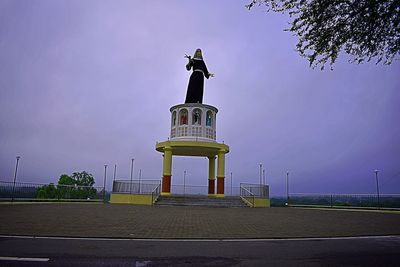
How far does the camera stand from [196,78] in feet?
110

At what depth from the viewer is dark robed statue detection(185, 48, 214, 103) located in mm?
33188

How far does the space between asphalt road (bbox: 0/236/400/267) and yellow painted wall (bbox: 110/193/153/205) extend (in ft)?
65.0

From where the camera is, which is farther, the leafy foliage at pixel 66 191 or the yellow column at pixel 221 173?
the yellow column at pixel 221 173

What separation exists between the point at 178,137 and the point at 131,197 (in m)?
7.07

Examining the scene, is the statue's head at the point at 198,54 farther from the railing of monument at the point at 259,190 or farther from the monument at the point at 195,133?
the railing of monument at the point at 259,190

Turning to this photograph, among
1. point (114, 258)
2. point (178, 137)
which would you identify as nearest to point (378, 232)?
point (114, 258)

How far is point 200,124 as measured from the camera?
3136 centimetres

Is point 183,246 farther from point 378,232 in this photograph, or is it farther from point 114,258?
point 378,232

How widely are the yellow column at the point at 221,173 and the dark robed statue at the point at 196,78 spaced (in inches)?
240

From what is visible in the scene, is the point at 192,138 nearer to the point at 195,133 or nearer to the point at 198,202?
the point at 195,133

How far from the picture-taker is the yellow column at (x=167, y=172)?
97.4 ft

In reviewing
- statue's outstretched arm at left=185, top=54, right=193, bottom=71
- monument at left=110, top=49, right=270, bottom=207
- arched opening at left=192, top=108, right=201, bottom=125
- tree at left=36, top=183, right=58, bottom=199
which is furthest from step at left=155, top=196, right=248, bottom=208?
statue's outstretched arm at left=185, top=54, right=193, bottom=71

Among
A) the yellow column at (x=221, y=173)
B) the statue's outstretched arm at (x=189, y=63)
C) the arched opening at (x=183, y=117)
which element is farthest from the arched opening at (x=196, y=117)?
the statue's outstretched arm at (x=189, y=63)

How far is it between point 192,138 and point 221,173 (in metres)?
4.24
